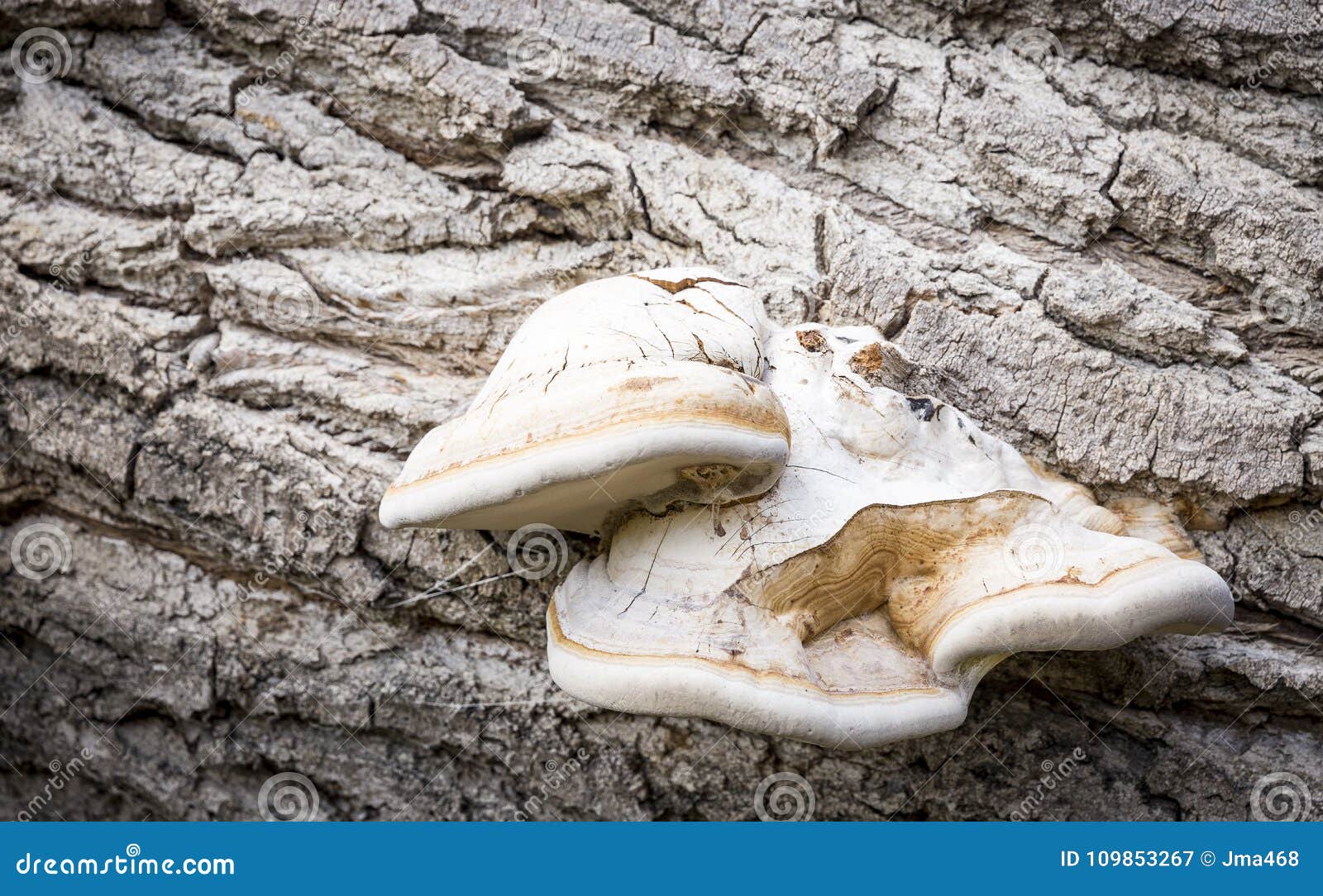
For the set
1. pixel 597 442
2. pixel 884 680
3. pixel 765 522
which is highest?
pixel 597 442

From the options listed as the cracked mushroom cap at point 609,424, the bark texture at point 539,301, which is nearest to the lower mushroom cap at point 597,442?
the cracked mushroom cap at point 609,424

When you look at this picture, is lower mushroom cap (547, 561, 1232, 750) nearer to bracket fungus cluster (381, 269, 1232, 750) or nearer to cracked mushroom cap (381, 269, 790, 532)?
bracket fungus cluster (381, 269, 1232, 750)

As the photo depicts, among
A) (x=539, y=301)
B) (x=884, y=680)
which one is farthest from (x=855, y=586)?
(x=539, y=301)

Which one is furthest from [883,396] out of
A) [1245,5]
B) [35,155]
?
[35,155]

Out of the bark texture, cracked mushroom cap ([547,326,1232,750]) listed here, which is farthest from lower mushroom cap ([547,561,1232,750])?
the bark texture

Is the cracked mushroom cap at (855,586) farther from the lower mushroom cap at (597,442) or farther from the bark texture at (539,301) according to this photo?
the bark texture at (539,301)

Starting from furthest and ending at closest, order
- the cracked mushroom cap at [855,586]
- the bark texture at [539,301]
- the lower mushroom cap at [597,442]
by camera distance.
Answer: the bark texture at [539,301]
the cracked mushroom cap at [855,586]
the lower mushroom cap at [597,442]

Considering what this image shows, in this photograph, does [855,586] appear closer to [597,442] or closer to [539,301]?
[597,442]
